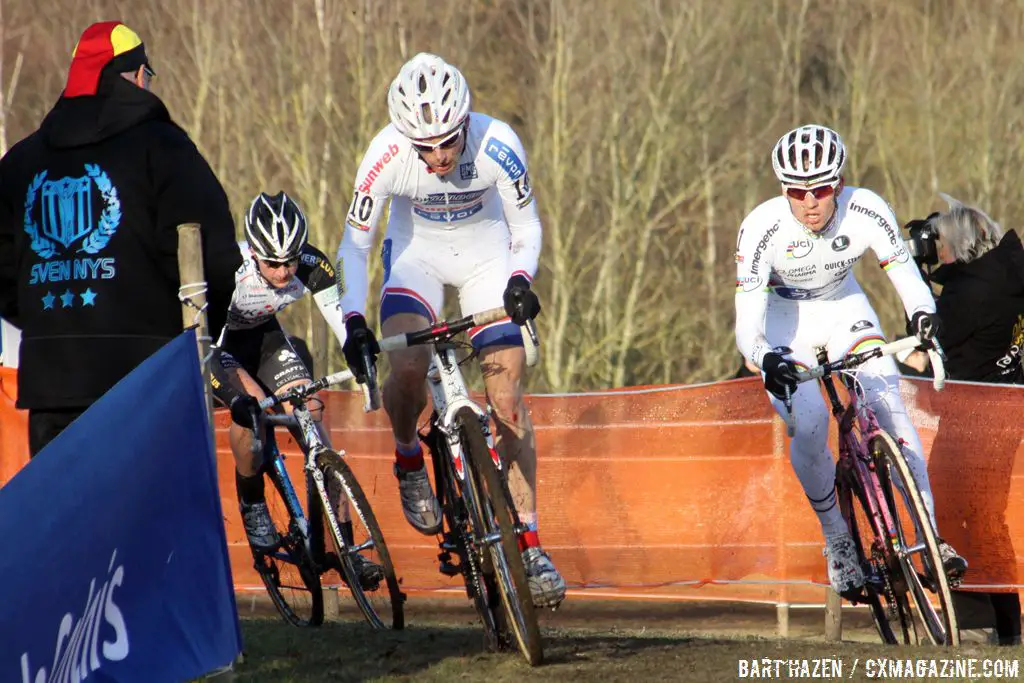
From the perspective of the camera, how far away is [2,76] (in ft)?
91.1

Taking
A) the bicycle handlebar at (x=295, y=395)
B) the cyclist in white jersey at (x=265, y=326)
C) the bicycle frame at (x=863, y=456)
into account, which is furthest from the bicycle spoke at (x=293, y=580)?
the bicycle frame at (x=863, y=456)

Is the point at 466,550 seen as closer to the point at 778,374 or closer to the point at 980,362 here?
the point at 778,374

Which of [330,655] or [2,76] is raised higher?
[2,76]

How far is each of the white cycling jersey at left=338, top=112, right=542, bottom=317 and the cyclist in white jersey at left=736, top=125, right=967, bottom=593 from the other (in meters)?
1.32

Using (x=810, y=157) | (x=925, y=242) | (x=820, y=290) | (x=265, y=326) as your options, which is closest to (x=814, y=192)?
(x=810, y=157)

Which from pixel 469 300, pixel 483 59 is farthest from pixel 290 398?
pixel 483 59

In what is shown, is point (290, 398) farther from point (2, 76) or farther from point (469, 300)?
point (2, 76)

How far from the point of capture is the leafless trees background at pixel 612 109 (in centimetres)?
2584

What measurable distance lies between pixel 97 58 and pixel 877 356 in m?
4.01

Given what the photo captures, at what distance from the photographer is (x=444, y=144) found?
749 centimetres

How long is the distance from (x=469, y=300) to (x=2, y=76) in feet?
71.1

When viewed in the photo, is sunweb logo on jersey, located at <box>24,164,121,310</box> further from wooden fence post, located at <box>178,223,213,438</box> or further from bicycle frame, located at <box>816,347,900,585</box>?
bicycle frame, located at <box>816,347,900,585</box>

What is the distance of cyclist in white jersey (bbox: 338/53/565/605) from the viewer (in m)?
7.43

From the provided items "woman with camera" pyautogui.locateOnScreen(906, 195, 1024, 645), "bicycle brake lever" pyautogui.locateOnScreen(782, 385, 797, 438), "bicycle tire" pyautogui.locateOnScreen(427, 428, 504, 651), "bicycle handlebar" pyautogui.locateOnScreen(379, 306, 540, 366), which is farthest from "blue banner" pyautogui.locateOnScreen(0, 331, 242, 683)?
"woman with camera" pyautogui.locateOnScreen(906, 195, 1024, 645)
